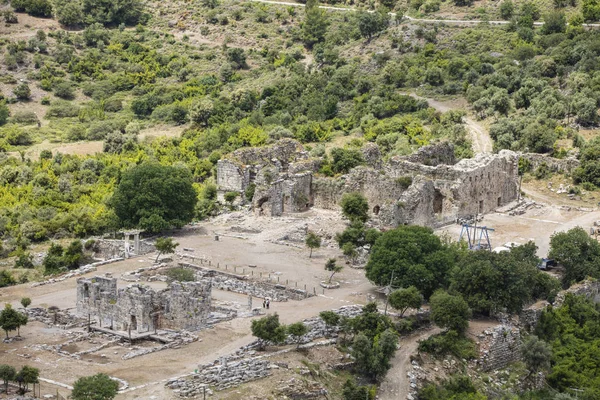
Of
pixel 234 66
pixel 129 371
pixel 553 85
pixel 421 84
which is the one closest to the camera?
pixel 129 371

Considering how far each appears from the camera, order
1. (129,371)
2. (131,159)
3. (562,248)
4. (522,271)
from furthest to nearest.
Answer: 1. (131,159)
2. (562,248)
3. (522,271)
4. (129,371)

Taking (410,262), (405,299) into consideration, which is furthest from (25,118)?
(405,299)

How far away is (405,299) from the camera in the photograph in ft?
177

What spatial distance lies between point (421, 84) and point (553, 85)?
10978 mm

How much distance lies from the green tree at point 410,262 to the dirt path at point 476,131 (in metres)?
26.2

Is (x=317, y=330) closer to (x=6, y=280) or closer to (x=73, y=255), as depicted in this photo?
(x=6, y=280)

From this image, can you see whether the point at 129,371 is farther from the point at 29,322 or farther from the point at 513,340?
the point at 513,340

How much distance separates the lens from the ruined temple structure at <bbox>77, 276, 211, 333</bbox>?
52.2 meters

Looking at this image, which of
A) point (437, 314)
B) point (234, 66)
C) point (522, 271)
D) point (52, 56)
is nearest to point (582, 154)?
point (522, 271)

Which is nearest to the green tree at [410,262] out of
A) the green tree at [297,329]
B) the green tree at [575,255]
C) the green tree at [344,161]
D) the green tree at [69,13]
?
the green tree at [297,329]

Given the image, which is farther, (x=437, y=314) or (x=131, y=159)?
(x=131, y=159)

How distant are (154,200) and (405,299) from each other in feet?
53.9

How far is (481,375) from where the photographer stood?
53.6 m

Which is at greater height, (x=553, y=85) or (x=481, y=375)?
(x=553, y=85)
